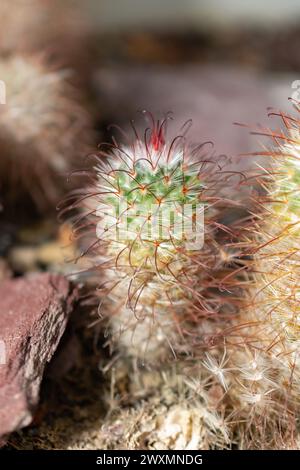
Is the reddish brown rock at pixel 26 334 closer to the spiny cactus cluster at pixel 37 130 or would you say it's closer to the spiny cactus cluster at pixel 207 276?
the spiny cactus cluster at pixel 207 276

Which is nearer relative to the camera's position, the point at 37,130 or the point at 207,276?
the point at 207,276

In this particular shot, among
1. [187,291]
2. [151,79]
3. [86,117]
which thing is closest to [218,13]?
[151,79]

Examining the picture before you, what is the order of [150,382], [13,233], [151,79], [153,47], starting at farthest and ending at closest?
[153,47] < [151,79] < [13,233] < [150,382]

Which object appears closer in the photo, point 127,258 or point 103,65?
point 127,258

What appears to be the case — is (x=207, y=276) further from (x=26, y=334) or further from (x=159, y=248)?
(x=26, y=334)

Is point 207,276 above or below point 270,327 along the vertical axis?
above

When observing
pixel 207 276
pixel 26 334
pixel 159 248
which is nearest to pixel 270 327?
pixel 207 276

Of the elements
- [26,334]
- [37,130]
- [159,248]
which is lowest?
[26,334]
